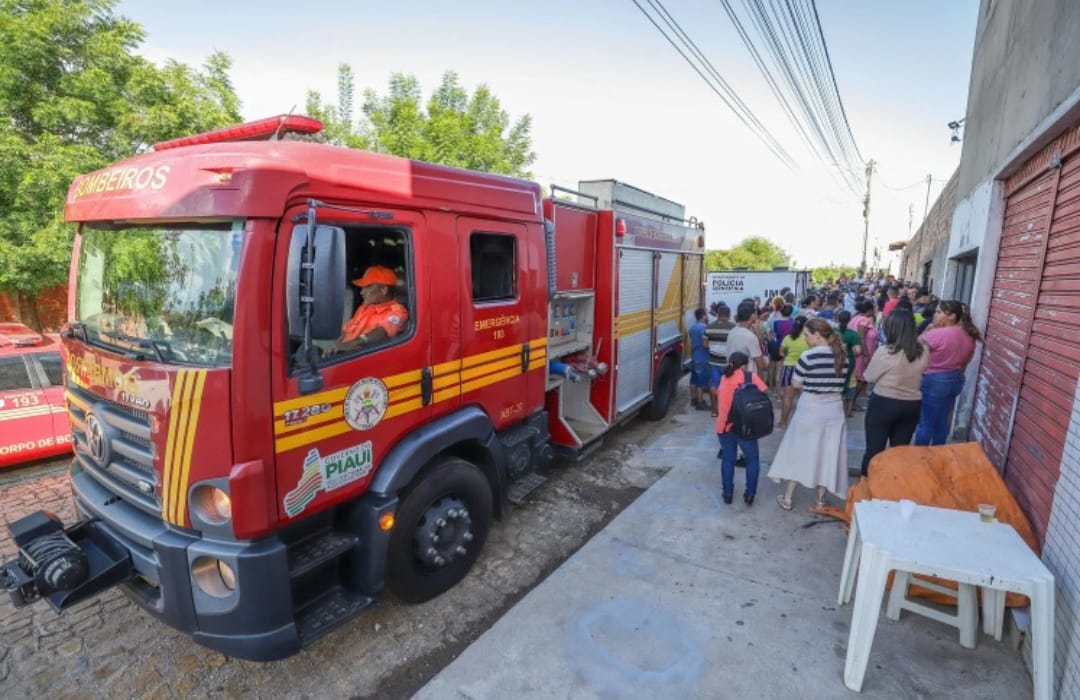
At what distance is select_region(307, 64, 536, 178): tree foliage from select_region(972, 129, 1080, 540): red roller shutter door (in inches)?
471

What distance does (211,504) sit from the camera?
95.4 inches

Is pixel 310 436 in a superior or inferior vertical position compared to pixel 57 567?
superior

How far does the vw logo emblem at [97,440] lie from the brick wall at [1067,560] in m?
4.57

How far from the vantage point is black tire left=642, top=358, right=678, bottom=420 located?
725 cm

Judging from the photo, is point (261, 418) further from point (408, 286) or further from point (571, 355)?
point (571, 355)

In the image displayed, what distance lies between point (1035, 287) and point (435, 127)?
44.8 feet

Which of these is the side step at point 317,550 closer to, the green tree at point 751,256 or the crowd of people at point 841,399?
the crowd of people at point 841,399

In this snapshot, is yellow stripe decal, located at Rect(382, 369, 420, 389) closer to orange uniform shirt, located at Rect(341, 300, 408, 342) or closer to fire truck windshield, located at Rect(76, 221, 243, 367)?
orange uniform shirt, located at Rect(341, 300, 408, 342)

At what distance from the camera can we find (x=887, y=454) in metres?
3.78

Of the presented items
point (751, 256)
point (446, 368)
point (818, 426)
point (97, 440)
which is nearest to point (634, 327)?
point (818, 426)

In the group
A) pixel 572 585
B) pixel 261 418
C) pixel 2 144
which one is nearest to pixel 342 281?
pixel 261 418

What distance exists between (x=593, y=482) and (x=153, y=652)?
142 inches

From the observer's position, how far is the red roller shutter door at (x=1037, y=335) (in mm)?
3172

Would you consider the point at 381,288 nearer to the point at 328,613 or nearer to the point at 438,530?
the point at 438,530
